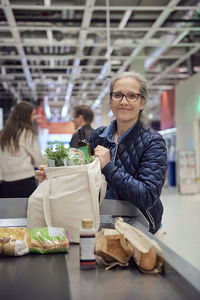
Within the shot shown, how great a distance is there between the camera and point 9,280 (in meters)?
1.14

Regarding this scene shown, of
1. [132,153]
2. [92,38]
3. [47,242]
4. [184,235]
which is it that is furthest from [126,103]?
[92,38]

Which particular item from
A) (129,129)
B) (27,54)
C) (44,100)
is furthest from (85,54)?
(129,129)

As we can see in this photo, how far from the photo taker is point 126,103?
185cm

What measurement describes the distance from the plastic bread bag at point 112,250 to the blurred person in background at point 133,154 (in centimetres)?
43

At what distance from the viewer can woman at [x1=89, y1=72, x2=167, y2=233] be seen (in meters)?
1.68

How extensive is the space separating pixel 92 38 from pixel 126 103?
28.4ft

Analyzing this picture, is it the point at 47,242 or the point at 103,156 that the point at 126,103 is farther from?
the point at 47,242

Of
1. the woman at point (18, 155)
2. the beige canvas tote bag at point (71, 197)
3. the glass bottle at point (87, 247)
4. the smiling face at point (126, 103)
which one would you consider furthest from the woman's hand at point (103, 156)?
the woman at point (18, 155)

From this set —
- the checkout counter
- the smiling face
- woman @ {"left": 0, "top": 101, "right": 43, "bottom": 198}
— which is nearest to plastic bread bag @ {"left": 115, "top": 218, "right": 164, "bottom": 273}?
the checkout counter

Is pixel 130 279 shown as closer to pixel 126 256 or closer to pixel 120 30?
pixel 126 256

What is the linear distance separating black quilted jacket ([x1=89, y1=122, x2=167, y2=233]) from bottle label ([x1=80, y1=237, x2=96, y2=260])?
47 centimetres

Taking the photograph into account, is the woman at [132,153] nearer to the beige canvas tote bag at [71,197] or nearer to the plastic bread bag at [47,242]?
the beige canvas tote bag at [71,197]

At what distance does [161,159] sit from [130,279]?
701 millimetres

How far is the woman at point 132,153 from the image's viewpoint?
66.1 inches
